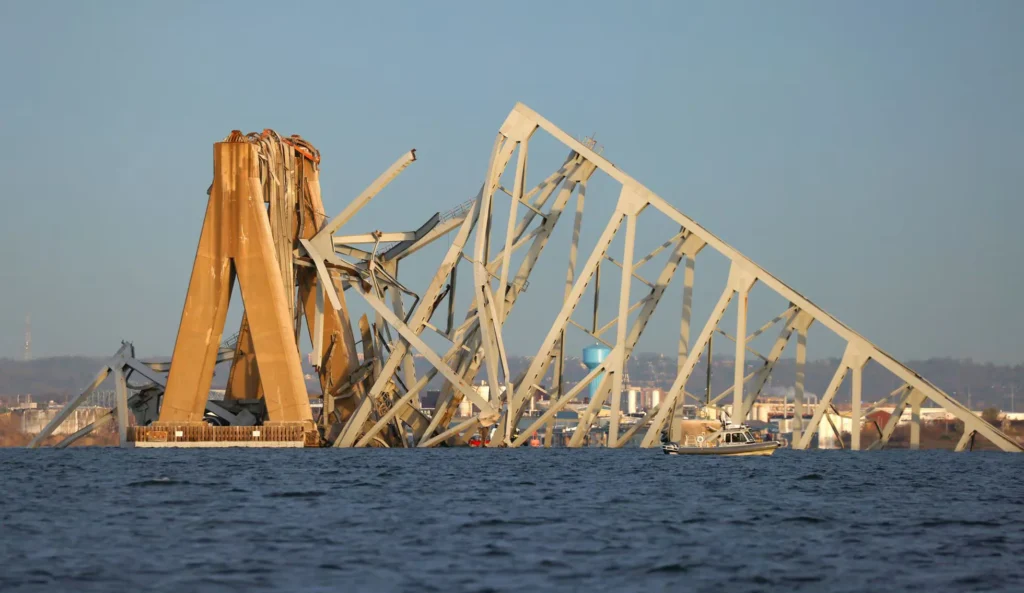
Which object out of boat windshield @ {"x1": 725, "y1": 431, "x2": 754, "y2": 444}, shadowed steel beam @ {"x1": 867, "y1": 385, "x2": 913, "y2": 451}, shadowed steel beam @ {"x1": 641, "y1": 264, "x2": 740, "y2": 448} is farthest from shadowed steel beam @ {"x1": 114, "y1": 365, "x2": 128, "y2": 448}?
shadowed steel beam @ {"x1": 867, "y1": 385, "x2": 913, "y2": 451}

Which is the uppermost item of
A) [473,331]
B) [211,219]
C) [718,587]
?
[211,219]

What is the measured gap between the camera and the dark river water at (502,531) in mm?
20328

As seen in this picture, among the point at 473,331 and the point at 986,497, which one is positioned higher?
the point at 473,331

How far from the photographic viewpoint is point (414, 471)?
47.1 m

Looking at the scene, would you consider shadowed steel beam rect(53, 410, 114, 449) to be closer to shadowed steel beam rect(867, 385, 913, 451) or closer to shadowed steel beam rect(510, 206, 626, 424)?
shadowed steel beam rect(510, 206, 626, 424)

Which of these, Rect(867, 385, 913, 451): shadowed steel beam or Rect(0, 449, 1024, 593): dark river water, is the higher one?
Rect(867, 385, 913, 451): shadowed steel beam

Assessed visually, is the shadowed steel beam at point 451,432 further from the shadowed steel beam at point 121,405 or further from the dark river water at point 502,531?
the dark river water at point 502,531

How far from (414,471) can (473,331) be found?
2338 centimetres

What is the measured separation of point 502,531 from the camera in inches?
1040

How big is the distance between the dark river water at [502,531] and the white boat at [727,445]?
608 inches

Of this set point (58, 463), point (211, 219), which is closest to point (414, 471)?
point (58, 463)

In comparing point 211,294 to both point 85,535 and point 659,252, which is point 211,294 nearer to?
point 659,252

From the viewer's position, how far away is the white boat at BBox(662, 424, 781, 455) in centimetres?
6259

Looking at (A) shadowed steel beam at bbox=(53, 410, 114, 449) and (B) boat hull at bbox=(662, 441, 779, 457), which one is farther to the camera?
(A) shadowed steel beam at bbox=(53, 410, 114, 449)
